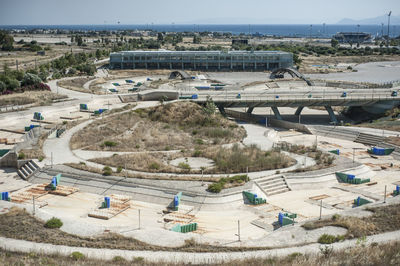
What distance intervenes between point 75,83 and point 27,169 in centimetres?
4529

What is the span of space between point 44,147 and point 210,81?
51.8 metres

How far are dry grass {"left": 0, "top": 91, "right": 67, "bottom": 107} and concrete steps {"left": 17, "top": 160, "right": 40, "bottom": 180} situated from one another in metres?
26.2

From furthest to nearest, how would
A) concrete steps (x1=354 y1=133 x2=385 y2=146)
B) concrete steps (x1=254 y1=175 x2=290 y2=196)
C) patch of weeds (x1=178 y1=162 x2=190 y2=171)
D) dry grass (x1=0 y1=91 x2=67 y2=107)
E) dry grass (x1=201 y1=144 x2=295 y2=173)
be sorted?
1. dry grass (x1=0 y1=91 x2=67 y2=107)
2. concrete steps (x1=354 y1=133 x2=385 y2=146)
3. patch of weeds (x1=178 y1=162 x2=190 y2=171)
4. dry grass (x1=201 y1=144 x2=295 y2=173)
5. concrete steps (x1=254 y1=175 x2=290 y2=196)

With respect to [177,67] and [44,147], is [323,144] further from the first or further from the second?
[177,67]

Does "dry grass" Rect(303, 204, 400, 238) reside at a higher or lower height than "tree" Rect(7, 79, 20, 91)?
lower

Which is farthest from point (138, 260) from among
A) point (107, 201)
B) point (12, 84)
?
point (12, 84)

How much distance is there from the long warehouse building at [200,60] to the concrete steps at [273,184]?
75086mm

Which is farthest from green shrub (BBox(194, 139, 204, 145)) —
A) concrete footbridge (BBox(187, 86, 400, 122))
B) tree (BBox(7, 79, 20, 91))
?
tree (BBox(7, 79, 20, 91))

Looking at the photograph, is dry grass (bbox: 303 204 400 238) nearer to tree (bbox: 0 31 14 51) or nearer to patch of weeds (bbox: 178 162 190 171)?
patch of weeds (bbox: 178 162 190 171)

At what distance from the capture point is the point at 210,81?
90000mm

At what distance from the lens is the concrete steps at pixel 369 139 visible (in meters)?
47.9

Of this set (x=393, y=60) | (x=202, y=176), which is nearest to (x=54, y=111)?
(x=202, y=176)

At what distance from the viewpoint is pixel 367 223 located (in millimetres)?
24094

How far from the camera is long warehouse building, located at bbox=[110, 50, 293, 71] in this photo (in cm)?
10544
